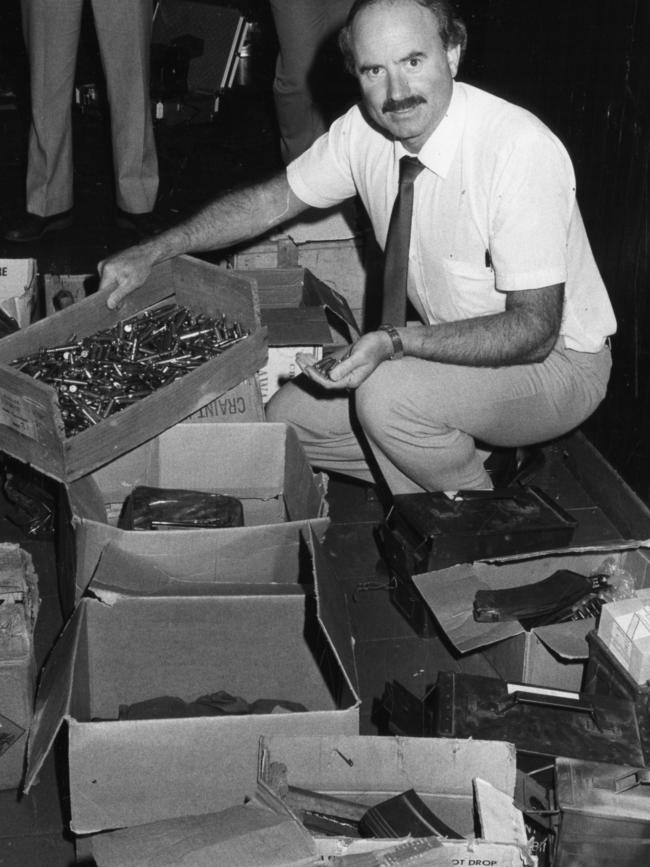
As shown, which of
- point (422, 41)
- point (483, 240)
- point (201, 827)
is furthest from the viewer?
point (483, 240)

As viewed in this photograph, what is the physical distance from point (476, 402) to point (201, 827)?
1.43 metres

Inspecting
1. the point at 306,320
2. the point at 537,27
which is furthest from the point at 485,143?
the point at 537,27

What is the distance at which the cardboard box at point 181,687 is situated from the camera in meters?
1.89

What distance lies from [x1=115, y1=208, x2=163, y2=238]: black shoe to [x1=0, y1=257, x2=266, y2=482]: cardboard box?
1.73m

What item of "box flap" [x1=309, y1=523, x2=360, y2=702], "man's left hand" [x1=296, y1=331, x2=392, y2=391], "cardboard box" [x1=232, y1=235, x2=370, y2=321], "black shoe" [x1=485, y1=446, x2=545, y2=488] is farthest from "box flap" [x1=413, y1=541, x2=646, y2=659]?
"cardboard box" [x1=232, y1=235, x2=370, y2=321]

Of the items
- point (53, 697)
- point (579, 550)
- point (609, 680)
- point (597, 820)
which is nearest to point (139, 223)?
point (579, 550)

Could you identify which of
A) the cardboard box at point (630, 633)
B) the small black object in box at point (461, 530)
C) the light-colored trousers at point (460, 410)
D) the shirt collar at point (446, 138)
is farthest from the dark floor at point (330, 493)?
the shirt collar at point (446, 138)

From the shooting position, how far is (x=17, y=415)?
8.48 ft

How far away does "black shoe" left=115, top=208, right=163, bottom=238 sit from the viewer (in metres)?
4.77

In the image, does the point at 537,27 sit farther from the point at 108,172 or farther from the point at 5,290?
the point at 108,172

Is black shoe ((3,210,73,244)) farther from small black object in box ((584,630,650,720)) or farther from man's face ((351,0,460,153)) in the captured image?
small black object in box ((584,630,650,720))

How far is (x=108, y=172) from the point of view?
5.52 m

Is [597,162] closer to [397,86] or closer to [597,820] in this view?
[397,86]

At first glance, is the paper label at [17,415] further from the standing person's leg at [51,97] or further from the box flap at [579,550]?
the standing person's leg at [51,97]
